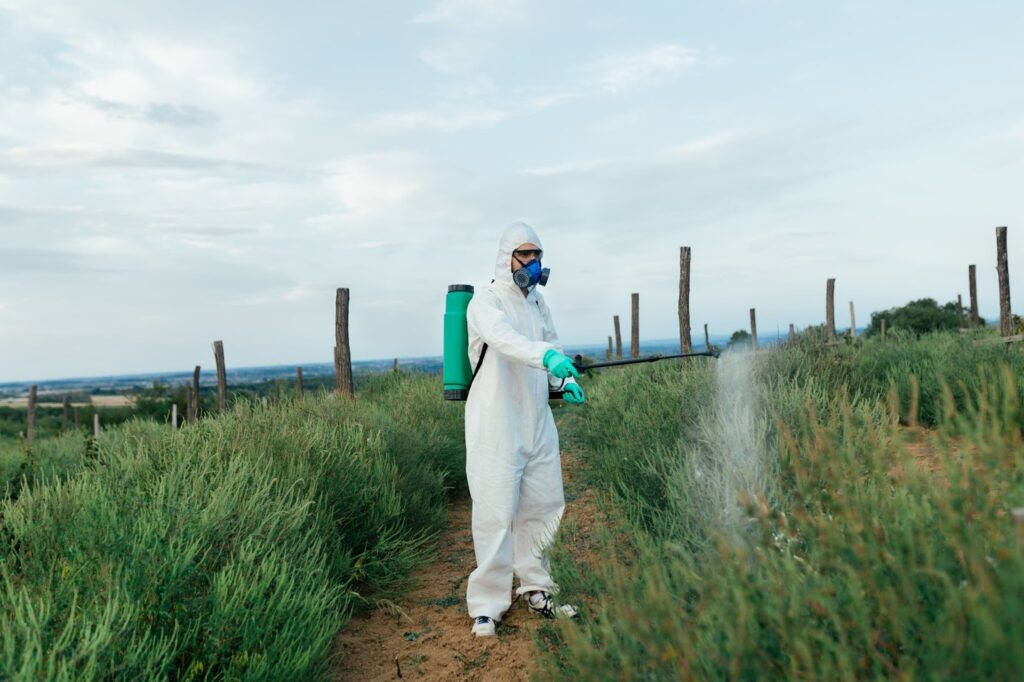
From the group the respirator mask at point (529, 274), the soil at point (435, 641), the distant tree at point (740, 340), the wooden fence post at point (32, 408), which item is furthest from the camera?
the wooden fence post at point (32, 408)

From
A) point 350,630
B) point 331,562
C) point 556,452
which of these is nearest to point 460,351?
point 556,452

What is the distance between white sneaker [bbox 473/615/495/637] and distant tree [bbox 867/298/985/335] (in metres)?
31.7

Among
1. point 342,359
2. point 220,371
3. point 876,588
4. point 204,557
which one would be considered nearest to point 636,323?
point 220,371

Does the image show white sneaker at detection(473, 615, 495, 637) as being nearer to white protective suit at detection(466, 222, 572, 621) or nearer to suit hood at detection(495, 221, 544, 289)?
white protective suit at detection(466, 222, 572, 621)

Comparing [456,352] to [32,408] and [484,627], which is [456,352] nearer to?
[484,627]

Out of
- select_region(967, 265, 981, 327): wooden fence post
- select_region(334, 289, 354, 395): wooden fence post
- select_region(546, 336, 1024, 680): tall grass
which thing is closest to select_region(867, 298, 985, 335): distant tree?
select_region(967, 265, 981, 327): wooden fence post

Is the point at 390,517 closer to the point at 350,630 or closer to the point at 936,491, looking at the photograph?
the point at 350,630

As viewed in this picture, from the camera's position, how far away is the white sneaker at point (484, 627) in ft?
14.3

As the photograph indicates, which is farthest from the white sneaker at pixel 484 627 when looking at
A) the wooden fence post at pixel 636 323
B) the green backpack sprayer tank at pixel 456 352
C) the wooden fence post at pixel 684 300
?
the wooden fence post at pixel 636 323

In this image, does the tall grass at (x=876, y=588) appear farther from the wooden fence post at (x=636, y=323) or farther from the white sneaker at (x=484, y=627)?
the wooden fence post at (x=636, y=323)

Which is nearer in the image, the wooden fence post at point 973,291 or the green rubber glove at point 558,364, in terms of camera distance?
the green rubber glove at point 558,364

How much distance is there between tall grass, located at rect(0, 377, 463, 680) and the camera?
2734 mm

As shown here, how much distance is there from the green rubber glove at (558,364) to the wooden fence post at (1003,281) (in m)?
18.0

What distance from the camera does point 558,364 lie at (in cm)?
386
